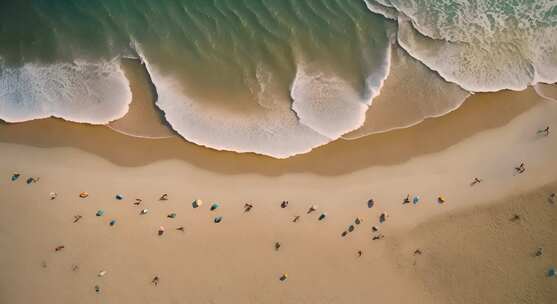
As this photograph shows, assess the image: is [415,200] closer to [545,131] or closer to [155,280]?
[545,131]

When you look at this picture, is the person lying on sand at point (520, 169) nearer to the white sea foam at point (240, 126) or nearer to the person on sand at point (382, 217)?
the person on sand at point (382, 217)

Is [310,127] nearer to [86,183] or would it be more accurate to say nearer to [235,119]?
[235,119]

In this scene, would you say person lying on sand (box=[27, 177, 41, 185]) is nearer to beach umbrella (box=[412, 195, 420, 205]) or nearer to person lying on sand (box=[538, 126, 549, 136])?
beach umbrella (box=[412, 195, 420, 205])

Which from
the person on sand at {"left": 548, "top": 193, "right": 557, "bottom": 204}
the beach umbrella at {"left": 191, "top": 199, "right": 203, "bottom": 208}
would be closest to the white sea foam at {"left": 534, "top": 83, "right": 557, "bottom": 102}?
the person on sand at {"left": 548, "top": 193, "right": 557, "bottom": 204}

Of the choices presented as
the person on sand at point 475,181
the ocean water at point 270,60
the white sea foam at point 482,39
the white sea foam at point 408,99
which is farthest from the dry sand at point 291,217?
the white sea foam at point 482,39

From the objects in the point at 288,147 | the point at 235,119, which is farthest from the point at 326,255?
the point at 235,119
